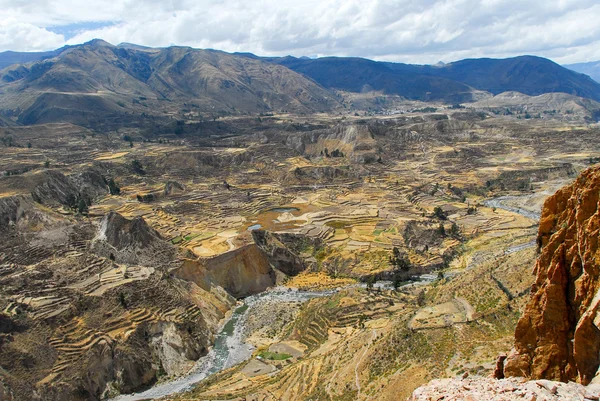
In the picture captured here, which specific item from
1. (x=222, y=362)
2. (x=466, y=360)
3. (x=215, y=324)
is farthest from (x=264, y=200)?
(x=466, y=360)

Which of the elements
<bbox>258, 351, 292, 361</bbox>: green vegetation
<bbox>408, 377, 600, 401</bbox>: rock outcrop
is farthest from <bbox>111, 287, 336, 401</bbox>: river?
<bbox>408, 377, 600, 401</bbox>: rock outcrop

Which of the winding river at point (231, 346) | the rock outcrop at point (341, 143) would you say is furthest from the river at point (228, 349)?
the rock outcrop at point (341, 143)

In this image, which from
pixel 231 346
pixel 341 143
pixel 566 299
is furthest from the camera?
pixel 341 143

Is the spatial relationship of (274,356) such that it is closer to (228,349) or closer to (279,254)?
(228,349)

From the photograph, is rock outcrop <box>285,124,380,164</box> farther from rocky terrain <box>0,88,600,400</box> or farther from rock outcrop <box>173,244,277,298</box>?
rock outcrop <box>173,244,277,298</box>

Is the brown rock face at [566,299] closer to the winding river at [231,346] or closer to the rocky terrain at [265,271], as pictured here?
the rocky terrain at [265,271]

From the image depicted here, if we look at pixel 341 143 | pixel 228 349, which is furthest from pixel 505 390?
pixel 341 143

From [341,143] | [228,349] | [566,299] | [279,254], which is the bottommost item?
[228,349]

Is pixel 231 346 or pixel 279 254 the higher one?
pixel 279 254

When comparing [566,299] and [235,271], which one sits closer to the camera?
[566,299]
